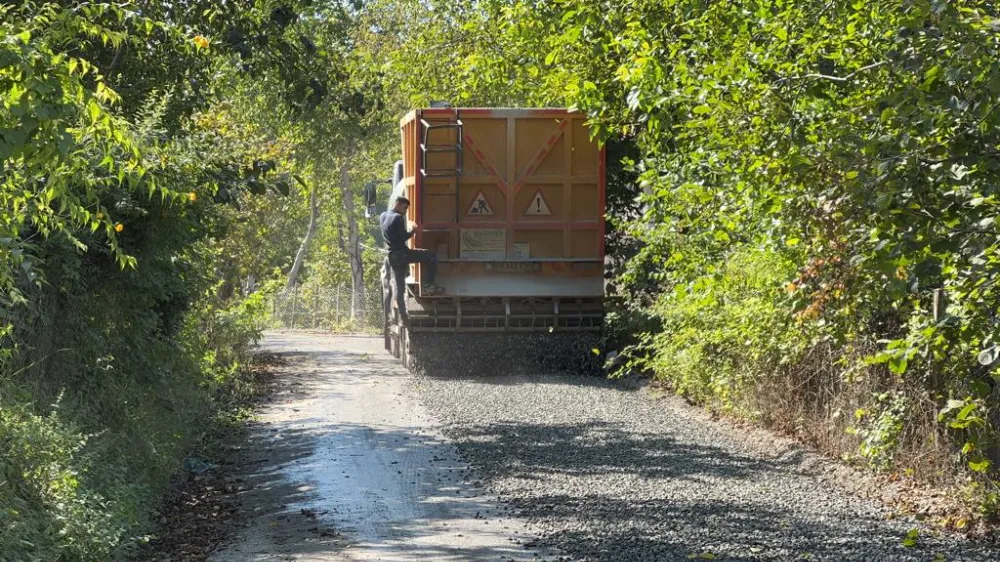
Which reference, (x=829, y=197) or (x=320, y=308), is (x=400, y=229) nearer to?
(x=829, y=197)

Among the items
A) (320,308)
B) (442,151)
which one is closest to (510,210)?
(442,151)

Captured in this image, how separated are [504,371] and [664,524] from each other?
9921mm

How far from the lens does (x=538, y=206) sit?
678 inches

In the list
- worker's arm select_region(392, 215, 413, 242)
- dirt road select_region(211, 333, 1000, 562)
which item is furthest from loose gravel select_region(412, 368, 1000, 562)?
worker's arm select_region(392, 215, 413, 242)

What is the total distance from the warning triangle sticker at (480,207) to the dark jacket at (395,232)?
3.06 ft

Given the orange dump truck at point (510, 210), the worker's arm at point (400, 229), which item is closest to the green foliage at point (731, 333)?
the orange dump truck at point (510, 210)

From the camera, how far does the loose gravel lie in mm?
7336

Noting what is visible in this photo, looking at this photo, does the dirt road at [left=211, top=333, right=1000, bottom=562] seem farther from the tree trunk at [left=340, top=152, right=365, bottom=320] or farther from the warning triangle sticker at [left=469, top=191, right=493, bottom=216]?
the tree trunk at [left=340, top=152, right=365, bottom=320]

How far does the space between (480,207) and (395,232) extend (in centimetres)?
125

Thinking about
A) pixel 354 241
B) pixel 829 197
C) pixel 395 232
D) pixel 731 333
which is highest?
pixel 354 241

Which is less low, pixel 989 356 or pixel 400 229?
pixel 400 229

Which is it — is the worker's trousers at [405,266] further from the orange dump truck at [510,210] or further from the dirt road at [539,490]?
the dirt road at [539,490]

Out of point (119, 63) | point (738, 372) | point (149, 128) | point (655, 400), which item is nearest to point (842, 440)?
point (738, 372)

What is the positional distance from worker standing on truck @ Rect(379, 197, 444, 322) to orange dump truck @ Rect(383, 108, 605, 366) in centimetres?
15
